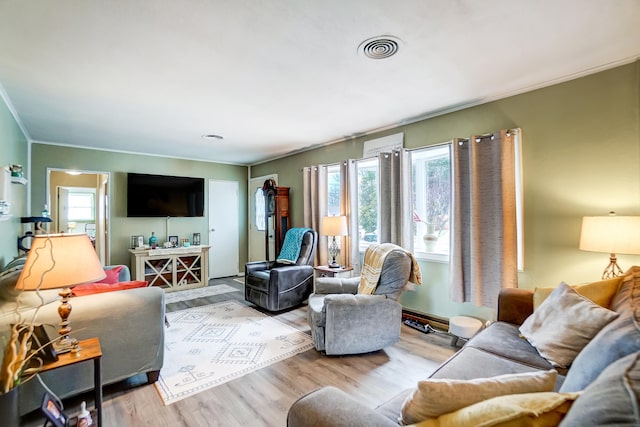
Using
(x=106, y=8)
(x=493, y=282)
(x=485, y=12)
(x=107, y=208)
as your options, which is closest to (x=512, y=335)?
(x=493, y=282)

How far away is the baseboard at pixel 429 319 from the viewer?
3.17 metres

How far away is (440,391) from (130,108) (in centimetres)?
351

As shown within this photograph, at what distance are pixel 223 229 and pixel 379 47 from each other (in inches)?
197

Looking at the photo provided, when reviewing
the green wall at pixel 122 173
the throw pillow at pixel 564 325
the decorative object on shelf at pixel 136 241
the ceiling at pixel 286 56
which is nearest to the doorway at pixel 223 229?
the green wall at pixel 122 173

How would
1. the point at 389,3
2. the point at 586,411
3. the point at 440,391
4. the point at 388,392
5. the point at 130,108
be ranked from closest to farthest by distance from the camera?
the point at 586,411 → the point at 440,391 → the point at 389,3 → the point at 388,392 → the point at 130,108

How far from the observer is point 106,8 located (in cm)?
153

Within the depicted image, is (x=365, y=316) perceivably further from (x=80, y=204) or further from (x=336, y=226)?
(x=80, y=204)

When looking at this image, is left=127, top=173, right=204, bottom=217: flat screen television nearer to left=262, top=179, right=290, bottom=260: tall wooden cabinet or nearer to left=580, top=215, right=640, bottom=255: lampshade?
left=262, top=179, right=290, bottom=260: tall wooden cabinet

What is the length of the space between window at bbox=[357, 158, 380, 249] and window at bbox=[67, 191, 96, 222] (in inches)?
212

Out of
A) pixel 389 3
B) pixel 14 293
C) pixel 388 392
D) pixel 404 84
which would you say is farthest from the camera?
pixel 404 84

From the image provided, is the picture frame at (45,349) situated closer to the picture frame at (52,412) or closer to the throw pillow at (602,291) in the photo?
the picture frame at (52,412)

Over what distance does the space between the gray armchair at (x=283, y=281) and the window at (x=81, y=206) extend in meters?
4.05

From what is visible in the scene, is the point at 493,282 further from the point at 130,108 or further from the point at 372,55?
the point at 130,108

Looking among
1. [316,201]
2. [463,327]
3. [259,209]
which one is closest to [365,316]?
[463,327]
